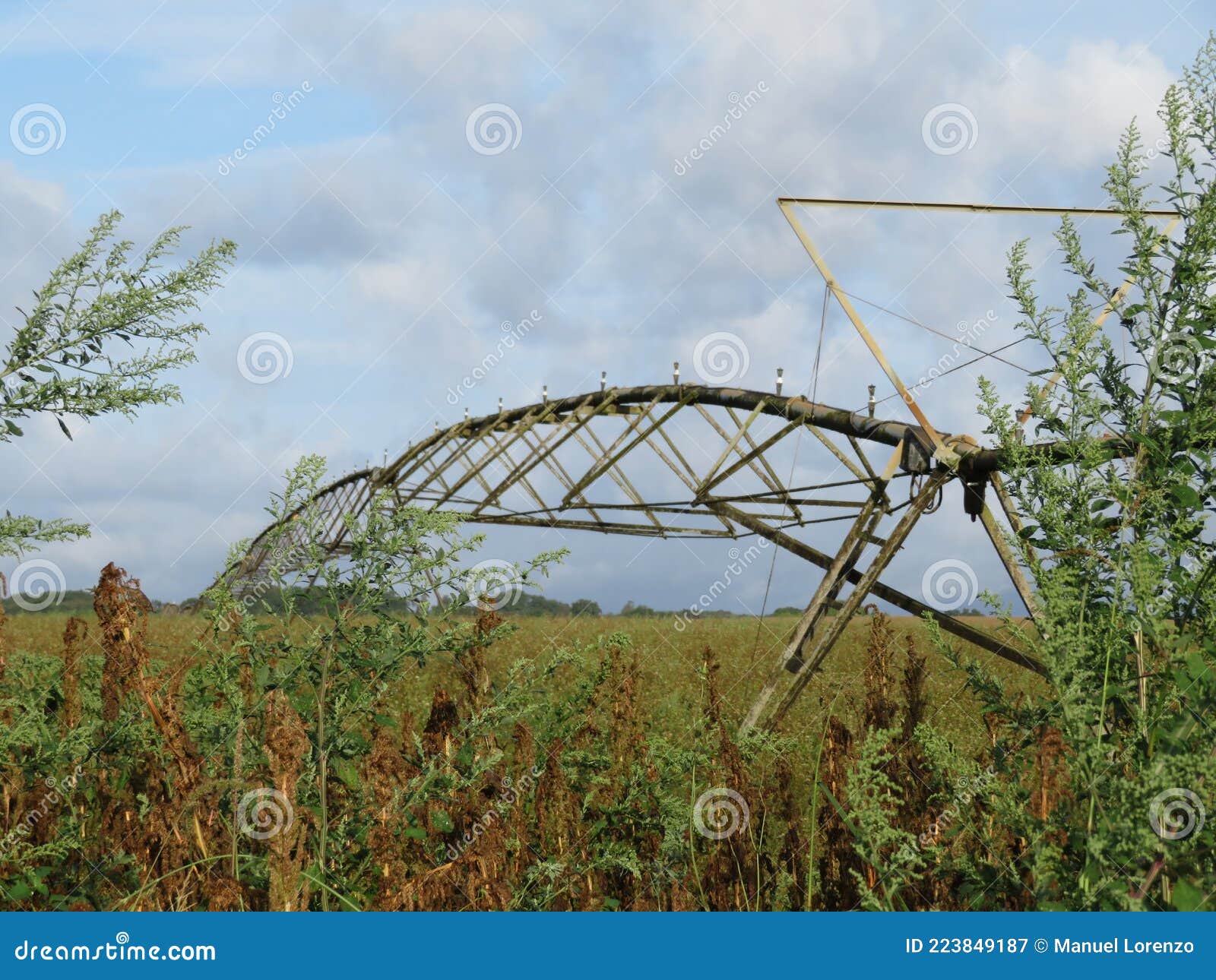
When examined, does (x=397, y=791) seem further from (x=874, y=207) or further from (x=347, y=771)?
(x=874, y=207)

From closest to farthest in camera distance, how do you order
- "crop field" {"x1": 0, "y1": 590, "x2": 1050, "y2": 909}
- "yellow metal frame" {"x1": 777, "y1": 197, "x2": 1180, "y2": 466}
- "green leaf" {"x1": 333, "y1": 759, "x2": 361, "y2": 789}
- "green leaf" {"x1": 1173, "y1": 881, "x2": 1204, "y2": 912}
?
"green leaf" {"x1": 1173, "y1": 881, "x2": 1204, "y2": 912} < "crop field" {"x1": 0, "y1": 590, "x2": 1050, "y2": 909} < "green leaf" {"x1": 333, "y1": 759, "x2": 361, "y2": 789} < "yellow metal frame" {"x1": 777, "y1": 197, "x2": 1180, "y2": 466}

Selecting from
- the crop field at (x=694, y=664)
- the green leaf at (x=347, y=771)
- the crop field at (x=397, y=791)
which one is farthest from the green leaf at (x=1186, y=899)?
the green leaf at (x=347, y=771)

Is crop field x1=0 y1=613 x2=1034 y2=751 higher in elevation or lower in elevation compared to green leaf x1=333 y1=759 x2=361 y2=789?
higher

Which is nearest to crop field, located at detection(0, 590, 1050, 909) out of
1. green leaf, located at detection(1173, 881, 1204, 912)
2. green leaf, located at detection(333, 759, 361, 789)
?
green leaf, located at detection(333, 759, 361, 789)

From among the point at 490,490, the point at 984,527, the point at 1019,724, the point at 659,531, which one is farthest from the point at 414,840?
the point at 490,490

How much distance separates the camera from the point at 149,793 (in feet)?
11.5

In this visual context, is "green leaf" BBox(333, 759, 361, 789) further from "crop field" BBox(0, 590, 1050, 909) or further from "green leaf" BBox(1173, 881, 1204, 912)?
"green leaf" BBox(1173, 881, 1204, 912)

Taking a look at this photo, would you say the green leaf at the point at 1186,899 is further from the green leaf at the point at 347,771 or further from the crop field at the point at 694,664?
the green leaf at the point at 347,771

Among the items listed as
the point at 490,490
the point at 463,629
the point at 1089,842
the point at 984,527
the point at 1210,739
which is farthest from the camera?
the point at 490,490

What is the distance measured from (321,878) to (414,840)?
2.41ft

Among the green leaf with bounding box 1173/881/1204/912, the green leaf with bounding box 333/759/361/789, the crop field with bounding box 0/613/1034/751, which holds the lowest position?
the green leaf with bounding box 1173/881/1204/912

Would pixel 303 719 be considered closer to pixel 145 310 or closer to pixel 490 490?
pixel 145 310

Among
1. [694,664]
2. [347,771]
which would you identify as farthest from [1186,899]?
[694,664]

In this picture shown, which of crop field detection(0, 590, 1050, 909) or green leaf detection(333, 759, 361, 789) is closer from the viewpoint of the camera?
crop field detection(0, 590, 1050, 909)
